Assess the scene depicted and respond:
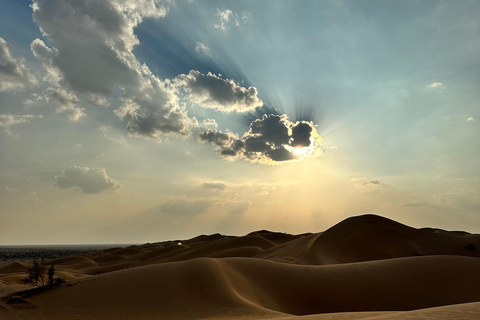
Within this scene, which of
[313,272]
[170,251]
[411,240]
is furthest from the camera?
[170,251]

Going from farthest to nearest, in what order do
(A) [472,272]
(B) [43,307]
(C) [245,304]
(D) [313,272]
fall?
(D) [313,272] < (A) [472,272] < (B) [43,307] < (C) [245,304]

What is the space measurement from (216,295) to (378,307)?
9740 mm

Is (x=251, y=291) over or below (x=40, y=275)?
below

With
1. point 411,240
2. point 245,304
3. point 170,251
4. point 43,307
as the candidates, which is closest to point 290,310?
point 245,304

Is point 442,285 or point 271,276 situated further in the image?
point 271,276

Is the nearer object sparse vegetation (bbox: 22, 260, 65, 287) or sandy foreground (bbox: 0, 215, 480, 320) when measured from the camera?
sandy foreground (bbox: 0, 215, 480, 320)

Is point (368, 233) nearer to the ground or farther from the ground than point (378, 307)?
farther from the ground

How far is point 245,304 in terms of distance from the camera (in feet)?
56.5

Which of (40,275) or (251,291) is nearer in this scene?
(251,291)

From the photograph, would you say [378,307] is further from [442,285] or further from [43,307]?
[43,307]

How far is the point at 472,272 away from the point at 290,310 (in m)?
13.8

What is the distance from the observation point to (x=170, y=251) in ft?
226

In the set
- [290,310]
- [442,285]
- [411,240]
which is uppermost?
[411,240]

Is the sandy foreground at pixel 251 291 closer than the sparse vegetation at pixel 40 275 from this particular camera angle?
Yes
